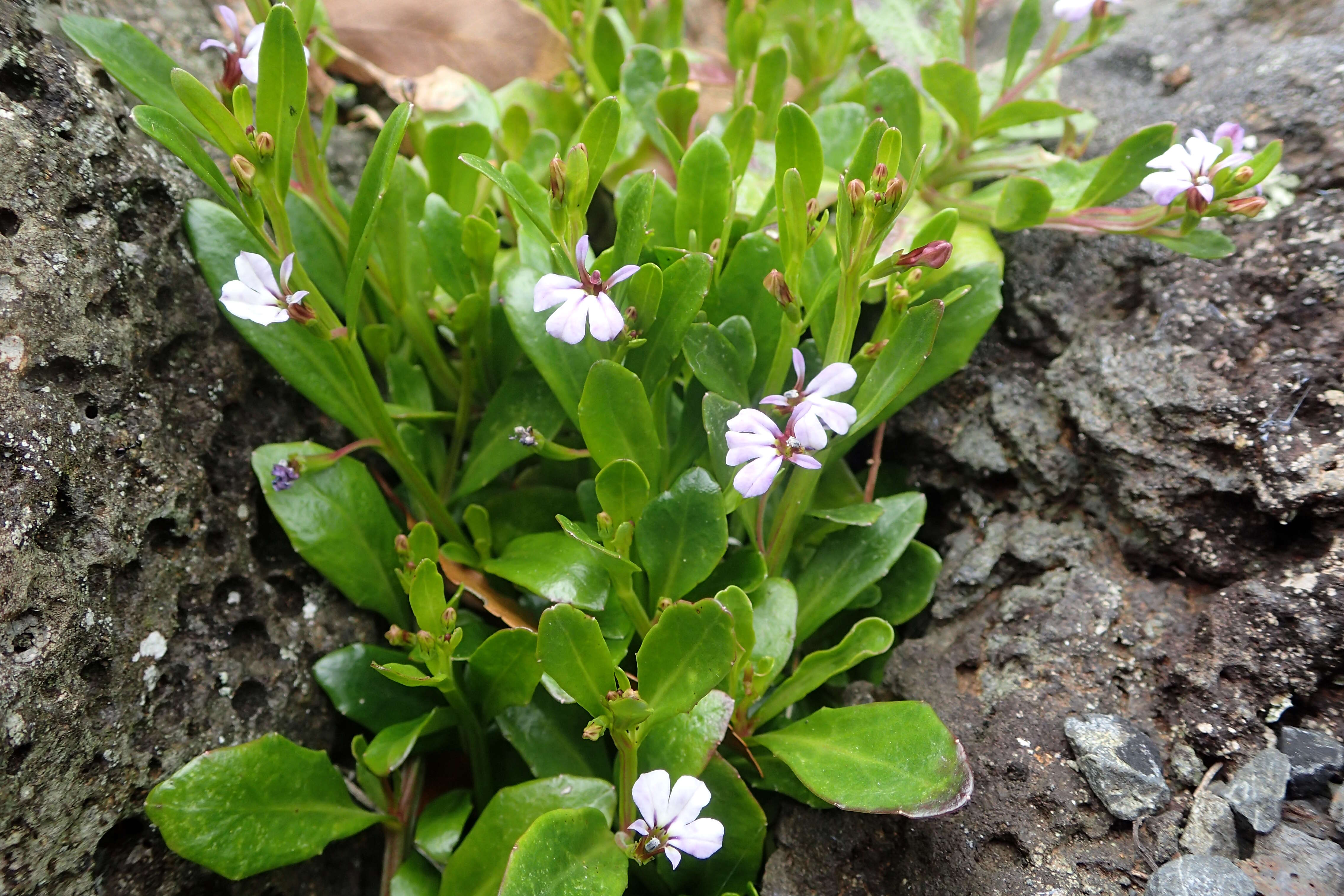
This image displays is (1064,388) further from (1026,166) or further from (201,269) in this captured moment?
(201,269)

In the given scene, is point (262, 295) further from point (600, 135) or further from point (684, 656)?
point (684, 656)

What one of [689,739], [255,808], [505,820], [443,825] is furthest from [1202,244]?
[255,808]

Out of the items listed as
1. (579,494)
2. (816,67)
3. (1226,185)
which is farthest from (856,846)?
(816,67)

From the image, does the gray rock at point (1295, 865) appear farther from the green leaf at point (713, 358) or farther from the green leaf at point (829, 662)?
the green leaf at point (713, 358)

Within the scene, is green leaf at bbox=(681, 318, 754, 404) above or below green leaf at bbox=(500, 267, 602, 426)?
above

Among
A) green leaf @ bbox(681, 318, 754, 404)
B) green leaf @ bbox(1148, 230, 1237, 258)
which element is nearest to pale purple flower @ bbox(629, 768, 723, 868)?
green leaf @ bbox(681, 318, 754, 404)

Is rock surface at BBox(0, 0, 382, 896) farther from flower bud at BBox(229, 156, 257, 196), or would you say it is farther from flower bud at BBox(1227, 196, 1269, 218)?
flower bud at BBox(1227, 196, 1269, 218)

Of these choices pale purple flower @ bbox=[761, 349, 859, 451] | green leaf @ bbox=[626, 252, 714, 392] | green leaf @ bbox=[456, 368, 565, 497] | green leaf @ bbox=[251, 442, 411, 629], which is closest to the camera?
pale purple flower @ bbox=[761, 349, 859, 451]

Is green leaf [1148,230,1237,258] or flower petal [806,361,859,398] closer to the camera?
flower petal [806,361,859,398]

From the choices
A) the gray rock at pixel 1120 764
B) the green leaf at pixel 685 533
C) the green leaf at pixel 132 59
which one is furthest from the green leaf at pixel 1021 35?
the green leaf at pixel 132 59
